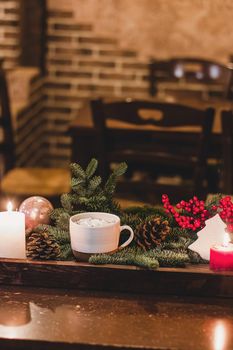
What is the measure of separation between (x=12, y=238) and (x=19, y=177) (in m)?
1.74

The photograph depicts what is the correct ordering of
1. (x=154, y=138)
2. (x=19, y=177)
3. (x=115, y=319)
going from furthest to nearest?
(x=19, y=177)
(x=154, y=138)
(x=115, y=319)

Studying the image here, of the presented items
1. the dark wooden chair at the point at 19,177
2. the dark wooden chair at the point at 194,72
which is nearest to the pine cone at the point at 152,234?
the dark wooden chair at the point at 19,177

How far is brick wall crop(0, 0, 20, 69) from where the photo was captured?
3.73m

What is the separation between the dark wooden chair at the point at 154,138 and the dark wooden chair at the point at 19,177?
48 cm

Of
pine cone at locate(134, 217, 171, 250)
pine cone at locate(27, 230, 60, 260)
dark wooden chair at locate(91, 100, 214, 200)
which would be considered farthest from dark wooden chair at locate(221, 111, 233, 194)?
pine cone at locate(27, 230, 60, 260)

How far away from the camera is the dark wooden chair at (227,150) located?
2.34 meters

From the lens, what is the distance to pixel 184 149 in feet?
8.70

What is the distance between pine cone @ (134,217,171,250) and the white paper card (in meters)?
0.06

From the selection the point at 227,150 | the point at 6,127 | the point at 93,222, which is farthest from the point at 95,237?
the point at 6,127

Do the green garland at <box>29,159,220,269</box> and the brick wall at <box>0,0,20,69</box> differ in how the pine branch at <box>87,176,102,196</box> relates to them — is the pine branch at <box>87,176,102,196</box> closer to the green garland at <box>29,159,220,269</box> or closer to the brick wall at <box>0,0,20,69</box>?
the green garland at <box>29,159,220,269</box>

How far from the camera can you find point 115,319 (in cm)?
116

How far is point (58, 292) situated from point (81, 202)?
22 centimetres

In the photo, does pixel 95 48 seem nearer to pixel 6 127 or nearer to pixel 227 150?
pixel 6 127

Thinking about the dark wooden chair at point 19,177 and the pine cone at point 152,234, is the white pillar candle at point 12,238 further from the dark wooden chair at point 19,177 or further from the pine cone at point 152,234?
the dark wooden chair at point 19,177
